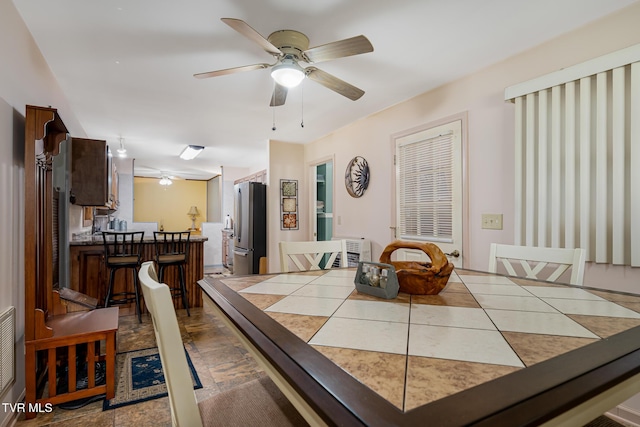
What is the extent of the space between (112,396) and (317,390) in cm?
210

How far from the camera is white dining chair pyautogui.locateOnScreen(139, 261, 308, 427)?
693mm

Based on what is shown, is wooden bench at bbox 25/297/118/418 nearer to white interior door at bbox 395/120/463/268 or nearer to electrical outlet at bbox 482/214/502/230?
white interior door at bbox 395/120/463/268

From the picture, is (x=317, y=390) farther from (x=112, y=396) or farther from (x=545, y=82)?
(x=545, y=82)

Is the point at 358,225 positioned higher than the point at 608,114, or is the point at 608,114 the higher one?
the point at 608,114

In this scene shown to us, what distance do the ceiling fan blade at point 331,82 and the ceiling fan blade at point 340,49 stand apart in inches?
5.8

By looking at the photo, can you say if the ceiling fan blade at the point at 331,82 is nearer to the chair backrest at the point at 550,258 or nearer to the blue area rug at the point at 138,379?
the chair backrest at the point at 550,258

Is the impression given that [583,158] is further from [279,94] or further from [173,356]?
[173,356]

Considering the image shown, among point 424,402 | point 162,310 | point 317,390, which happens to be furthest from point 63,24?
point 424,402

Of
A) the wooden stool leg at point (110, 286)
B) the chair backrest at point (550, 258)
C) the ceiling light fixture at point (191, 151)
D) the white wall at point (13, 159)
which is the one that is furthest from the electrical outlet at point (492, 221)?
the ceiling light fixture at point (191, 151)

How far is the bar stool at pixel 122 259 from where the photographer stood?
126 inches

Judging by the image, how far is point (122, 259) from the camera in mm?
3242

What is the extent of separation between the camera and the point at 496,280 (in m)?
1.47

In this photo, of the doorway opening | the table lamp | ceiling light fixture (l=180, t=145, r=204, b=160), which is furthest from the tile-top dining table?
the table lamp

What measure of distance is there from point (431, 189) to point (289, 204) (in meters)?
2.58
